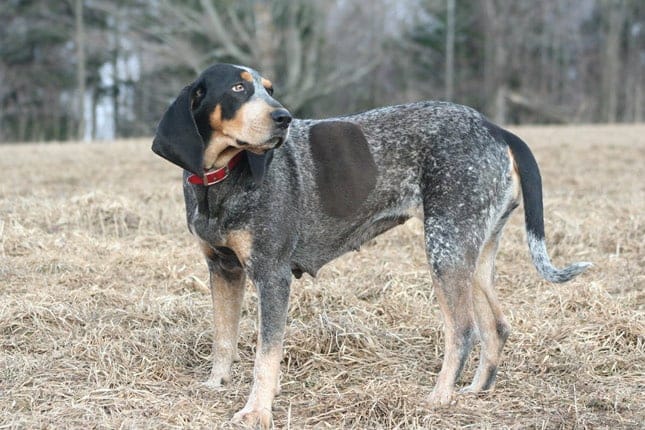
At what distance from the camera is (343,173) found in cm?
504

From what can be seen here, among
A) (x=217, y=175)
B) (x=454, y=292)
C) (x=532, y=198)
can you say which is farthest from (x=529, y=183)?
(x=217, y=175)

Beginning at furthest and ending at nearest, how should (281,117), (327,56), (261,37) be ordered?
(327,56) → (261,37) → (281,117)

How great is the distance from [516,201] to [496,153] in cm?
36

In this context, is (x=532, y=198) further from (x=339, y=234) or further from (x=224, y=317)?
(x=224, y=317)

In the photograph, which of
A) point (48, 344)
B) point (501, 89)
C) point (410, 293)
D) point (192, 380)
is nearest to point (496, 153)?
point (410, 293)

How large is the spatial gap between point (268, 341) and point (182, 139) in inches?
47.6

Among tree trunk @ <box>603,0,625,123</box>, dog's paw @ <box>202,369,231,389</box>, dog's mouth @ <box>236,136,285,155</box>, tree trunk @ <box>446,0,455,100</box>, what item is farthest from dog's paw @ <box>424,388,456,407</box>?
tree trunk @ <box>603,0,625,123</box>

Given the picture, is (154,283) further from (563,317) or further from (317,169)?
(563,317)

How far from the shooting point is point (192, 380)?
16.9ft

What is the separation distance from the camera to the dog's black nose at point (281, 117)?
4.34 m

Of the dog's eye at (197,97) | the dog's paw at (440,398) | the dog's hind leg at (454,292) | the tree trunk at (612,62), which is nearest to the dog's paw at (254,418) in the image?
the dog's paw at (440,398)

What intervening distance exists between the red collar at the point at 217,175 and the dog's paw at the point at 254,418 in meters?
1.28

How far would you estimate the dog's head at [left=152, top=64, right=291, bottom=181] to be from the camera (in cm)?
439

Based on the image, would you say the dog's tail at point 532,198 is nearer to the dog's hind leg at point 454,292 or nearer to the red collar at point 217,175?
the dog's hind leg at point 454,292
